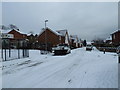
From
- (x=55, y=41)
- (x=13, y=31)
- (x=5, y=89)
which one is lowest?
(x=5, y=89)

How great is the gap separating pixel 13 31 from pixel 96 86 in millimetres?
57539

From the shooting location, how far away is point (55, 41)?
156 ft

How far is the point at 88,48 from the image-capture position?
39.3 meters

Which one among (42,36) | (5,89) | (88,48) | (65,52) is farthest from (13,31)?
(5,89)

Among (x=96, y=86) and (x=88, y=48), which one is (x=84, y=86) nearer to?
(x=96, y=86)

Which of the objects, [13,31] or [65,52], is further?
[13,31]

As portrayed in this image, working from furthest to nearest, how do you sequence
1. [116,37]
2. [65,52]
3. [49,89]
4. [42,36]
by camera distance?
[42,36] → [116,37] → [65,52] → [49,89]

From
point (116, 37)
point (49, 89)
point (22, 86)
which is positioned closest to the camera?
point (49, 89)

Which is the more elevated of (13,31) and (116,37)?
(13,31)

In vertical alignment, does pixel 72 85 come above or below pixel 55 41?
below

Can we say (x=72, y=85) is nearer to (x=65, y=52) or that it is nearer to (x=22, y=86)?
(x=22, y=86)

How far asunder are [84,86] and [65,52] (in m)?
17.9

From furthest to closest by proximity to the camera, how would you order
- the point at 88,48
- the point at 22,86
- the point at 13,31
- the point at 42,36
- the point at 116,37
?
the point at 13,31 < the point at 42,36 < the point at 116,37 < the point at 88,48 < the point at 22,86

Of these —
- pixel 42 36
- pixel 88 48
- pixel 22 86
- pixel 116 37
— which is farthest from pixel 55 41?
pixel 22 86
